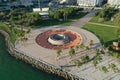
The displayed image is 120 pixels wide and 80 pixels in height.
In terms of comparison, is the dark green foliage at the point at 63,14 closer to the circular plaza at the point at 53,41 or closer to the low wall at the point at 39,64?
the circular plaza at the point at 53,41

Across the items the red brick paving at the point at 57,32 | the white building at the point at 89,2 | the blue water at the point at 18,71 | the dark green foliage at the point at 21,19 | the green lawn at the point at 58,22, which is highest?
the white building at the point at 89,2

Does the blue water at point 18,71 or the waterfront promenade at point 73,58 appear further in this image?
the blue water at point 18,71

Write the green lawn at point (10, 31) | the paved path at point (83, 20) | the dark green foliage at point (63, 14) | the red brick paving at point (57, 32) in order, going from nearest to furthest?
the red brick paving at point (57, 32) → the green lawn at point (10, 31) → the paved path at point (83, 20) → the dark green foliage at point (63, 14)

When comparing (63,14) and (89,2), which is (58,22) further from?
(89,2)

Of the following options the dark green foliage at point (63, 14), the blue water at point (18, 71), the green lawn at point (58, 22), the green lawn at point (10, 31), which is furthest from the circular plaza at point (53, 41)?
the dark green foliage at point (63, 14)

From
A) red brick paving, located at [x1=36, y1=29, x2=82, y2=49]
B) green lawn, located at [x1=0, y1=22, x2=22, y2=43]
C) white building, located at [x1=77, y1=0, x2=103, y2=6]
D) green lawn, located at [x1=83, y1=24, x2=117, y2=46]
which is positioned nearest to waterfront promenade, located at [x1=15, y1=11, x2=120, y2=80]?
red brick paving, located at [x1=36, y1=29, x2=82, y2=49]

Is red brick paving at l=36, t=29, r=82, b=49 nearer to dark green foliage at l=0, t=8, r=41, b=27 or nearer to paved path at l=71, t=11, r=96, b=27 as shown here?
paved path at l=71, t=11, r=96, b=27

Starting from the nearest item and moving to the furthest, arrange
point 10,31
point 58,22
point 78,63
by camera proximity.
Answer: point 78,63 < point 10,31 < point 58,22

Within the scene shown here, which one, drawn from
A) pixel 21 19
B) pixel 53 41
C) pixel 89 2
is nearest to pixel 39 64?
pixel 53 41
